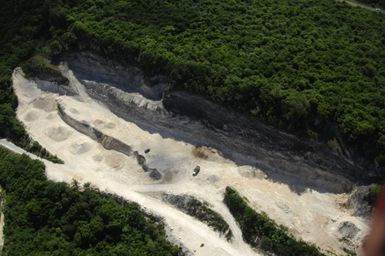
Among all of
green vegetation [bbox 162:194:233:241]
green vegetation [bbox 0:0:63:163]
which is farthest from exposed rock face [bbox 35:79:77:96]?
green vegetation [bbox 162:194:233:241]

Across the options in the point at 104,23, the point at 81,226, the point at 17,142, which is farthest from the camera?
the point at 104,23

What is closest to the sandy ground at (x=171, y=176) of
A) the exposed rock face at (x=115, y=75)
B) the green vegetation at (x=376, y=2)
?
the exposed rock face at (x=115, y=75)

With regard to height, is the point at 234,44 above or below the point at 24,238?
above

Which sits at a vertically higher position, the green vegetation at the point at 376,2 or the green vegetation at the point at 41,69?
the green vegetation at the point at 376,2

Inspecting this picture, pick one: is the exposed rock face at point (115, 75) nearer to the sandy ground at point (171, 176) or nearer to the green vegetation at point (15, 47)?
the sandy ground at point (171, 176)

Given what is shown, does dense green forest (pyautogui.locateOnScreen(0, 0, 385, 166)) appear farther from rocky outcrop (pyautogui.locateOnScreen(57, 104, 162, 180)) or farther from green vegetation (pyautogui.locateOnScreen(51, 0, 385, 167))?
rocky outcrop (pyautogui.locateOnScreen(57, 104, 162, 180))

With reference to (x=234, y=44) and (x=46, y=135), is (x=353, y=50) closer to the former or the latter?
(x=234, y=44)

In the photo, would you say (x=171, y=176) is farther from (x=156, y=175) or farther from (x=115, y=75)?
(x=115, y=75)

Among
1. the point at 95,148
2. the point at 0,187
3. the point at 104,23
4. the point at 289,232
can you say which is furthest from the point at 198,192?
the point at 104,23
